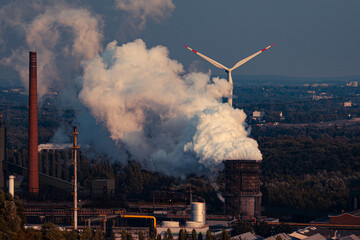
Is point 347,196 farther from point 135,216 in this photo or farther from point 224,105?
point 135,216

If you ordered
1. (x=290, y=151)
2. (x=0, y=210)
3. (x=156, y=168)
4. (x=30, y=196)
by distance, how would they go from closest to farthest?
(x=0, y=210)
(x=30, y=196)
(x=156, y=168)
(x=290, y=151)

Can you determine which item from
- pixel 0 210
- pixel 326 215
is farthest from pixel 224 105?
pixel 0 210

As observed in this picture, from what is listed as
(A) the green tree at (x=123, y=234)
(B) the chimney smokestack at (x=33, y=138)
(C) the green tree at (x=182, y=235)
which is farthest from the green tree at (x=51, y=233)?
(B) the chimney smokestack at (x=33, y=138)

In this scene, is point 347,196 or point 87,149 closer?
point 347,196

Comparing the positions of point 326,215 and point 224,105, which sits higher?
point 224,105

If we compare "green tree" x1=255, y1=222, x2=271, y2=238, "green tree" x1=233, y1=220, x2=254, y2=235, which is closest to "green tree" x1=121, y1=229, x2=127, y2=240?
"green tree" x1=233, y1=220, x2=254, y2=235

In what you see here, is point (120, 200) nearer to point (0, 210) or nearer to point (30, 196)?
point (30, 196)

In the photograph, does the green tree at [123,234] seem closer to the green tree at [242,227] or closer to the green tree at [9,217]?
the green tree at [9,217]

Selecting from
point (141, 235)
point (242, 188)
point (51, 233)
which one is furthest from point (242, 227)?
point (51, 233)

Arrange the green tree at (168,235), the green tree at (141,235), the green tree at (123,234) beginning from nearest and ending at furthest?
the green tree at (168,235) → the green tree at (123,234) → the green tree at (141,235)

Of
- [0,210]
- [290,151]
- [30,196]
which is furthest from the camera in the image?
[290,151]
